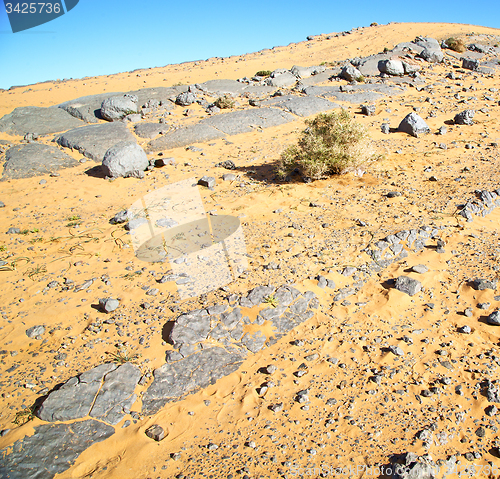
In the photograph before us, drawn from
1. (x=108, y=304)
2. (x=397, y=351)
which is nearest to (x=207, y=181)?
(x=108, y=304)

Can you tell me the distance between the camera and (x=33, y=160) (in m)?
8.40

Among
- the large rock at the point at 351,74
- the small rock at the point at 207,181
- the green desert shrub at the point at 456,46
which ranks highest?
the green desert shrub at the point at 456,46

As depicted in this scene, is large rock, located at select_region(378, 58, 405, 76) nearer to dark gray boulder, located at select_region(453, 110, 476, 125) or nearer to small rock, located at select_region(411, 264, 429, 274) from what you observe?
dark gray boulder, located at select_region(453, 110, 476, 125)

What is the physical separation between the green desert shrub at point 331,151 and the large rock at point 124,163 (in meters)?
3.21

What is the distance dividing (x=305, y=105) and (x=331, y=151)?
5206 millimetres

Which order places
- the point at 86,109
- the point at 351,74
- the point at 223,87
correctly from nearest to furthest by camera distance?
the point at 86,109 → the point at 351,74 → the point at 223,87

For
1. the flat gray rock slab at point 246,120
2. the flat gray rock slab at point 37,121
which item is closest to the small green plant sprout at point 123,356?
the flat gray rock slab at point 246,120

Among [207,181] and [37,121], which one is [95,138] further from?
[207,181]

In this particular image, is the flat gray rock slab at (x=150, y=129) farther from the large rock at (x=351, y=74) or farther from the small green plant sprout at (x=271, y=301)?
the large rock at (x=351, y=74)

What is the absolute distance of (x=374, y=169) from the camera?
257 inches

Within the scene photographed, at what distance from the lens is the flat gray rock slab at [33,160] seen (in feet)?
26.4

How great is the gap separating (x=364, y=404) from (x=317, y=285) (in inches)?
56.1

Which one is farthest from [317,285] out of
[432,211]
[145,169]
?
[145,169]

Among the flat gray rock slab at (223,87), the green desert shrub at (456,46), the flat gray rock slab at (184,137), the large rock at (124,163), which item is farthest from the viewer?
the green desert shrub at (456,46)
